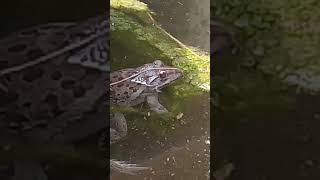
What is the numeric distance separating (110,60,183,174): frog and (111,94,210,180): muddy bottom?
2cm

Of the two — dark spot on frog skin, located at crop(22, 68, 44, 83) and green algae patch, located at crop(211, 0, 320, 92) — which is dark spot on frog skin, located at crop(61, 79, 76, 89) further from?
green algae patch, located at crop(211, 0, 320, 92)

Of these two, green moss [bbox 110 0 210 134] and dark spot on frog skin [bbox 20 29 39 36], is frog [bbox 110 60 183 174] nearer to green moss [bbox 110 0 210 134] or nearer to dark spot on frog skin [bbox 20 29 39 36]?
green moss [bbox 110 0 210 134]

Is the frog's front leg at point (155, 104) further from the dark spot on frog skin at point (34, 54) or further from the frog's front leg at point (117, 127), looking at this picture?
the dark spot on frog skin at point (34, 54)

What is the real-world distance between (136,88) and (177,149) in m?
0.15

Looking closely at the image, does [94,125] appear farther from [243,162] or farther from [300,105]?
[300,105]

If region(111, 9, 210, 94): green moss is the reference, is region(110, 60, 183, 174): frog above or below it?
below

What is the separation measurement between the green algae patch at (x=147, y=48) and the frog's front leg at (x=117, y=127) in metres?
0.11

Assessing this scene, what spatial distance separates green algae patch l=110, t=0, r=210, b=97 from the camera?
1353 millimetres

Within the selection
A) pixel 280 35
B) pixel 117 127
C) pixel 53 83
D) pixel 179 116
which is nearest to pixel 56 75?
pixel 53 83

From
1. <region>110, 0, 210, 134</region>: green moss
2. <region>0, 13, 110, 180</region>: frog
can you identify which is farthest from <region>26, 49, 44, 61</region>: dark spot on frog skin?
<region>110, 0, 210, 134</region>: green moss

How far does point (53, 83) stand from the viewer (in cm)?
128

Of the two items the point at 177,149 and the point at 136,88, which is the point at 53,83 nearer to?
the point at 136,88

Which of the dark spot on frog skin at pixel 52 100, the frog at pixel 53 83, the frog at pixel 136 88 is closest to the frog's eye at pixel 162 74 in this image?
the frog at pixel 136 88

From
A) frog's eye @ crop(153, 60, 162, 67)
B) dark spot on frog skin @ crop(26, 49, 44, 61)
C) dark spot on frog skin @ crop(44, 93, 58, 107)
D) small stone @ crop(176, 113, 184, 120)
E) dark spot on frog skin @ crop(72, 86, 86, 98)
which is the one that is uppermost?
dark spot on frog skin @ crop(26, 49, 44, 61)
